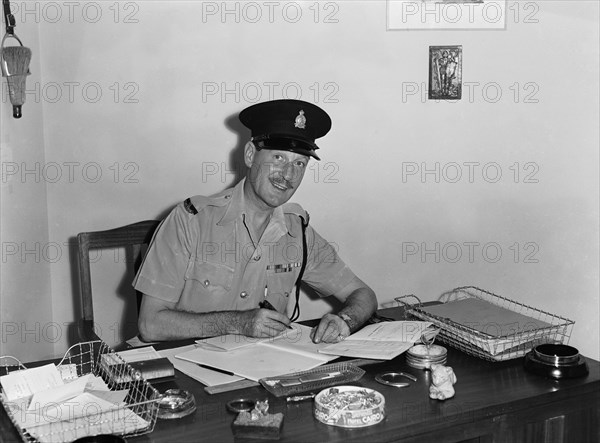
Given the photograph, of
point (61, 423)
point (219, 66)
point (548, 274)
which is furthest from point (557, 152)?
point (61, 423)

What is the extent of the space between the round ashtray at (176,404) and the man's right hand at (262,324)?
18.5 inches

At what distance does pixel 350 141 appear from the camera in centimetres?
326

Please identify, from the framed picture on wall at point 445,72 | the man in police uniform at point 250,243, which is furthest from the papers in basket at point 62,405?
the framed picture on wall at point 445,72

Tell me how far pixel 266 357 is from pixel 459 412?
0.56 m

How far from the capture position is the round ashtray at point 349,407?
1.62m

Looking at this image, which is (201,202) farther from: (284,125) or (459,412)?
(459,412)

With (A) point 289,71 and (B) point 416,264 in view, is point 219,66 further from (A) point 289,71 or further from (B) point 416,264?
(B) point 416,264

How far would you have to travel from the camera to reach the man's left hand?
7.11 ft

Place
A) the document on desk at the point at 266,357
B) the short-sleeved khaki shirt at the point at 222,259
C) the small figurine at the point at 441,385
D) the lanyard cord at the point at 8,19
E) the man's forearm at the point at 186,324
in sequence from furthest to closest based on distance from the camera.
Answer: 1. the lanyard cord at the point at 8,19
2. the short-sleeved khaki shirt at the point at 222,259
3. the man's forearm at the point at 186,324
4. the document on desk at the point at 266,357
5. the small figurine at the point at 441,385

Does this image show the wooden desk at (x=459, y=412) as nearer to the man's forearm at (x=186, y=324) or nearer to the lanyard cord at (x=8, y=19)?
the man's forearm at (x=186, y=324)

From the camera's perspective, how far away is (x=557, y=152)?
11.1ft

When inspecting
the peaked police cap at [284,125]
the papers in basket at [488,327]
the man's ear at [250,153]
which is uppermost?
the peaked police cap at [284,125]

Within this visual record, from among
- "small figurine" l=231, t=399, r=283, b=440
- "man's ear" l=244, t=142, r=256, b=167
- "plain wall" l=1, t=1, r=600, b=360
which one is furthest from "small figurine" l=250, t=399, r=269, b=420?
"plain wall" l=1, t=1, r=600, b=360

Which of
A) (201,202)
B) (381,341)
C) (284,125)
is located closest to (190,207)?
(201,202)
